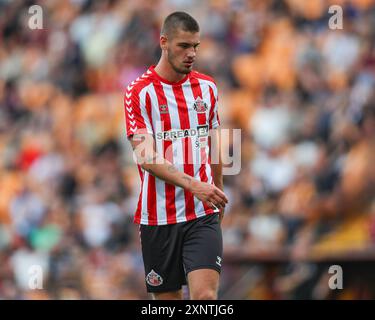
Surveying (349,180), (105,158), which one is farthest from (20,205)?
(349,180)

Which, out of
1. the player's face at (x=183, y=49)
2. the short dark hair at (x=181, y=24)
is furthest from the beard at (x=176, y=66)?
the short dark hair at (x=181, y=24)

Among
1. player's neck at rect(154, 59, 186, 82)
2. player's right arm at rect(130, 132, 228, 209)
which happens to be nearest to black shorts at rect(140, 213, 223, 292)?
player's right arm at rect(130, 132, 228, 209)

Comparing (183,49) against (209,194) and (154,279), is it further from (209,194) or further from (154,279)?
(154,279)

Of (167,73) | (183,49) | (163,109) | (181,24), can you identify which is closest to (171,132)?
(163,109)

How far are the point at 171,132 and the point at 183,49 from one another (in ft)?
1.77

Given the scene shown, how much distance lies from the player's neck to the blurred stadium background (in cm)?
375

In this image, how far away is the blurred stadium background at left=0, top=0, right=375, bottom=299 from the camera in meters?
10.4

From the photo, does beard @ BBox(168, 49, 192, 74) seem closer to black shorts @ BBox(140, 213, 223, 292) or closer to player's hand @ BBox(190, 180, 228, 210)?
player's hand @ BBox(190, 180, 228, 210)

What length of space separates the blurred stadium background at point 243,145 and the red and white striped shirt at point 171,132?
351 centimetres

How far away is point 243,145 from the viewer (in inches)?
468

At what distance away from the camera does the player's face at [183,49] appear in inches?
263
